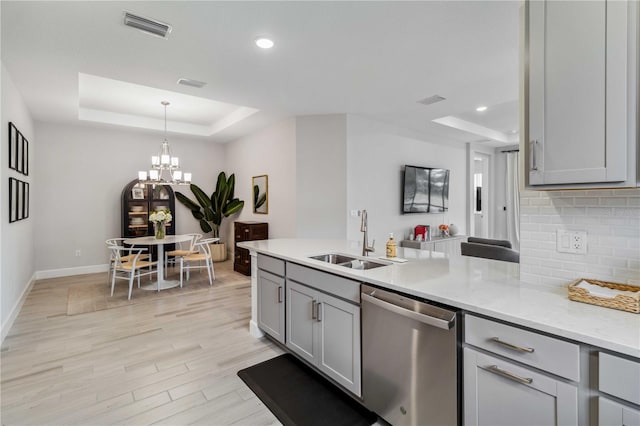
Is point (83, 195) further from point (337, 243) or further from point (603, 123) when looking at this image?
point (603, 123)

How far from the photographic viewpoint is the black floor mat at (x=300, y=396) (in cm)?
203

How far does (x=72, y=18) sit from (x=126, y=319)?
2983mm

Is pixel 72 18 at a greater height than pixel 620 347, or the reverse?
pixel 72 18

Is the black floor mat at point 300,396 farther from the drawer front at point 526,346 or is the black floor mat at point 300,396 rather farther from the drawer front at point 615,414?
the drawer front at point 615,414

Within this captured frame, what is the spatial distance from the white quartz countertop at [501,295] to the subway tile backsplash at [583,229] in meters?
0.12

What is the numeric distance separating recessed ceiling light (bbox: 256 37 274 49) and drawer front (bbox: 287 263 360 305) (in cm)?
188

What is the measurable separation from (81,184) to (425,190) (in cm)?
648

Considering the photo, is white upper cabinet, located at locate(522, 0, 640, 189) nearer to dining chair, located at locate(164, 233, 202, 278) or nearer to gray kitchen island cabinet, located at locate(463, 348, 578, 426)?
gray kitchen island cabinet, located at locate(463, 348, 578, 426)

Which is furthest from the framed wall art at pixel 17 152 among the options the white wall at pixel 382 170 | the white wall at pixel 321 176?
the white wall at pixel 382 170

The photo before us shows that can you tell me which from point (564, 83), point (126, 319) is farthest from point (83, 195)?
point (564, 83)

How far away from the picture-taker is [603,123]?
132cm

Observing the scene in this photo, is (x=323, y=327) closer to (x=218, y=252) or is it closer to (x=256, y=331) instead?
(x=256, y=331)

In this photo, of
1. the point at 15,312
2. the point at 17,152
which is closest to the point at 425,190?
the point at 17,152

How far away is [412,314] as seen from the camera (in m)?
1.64
